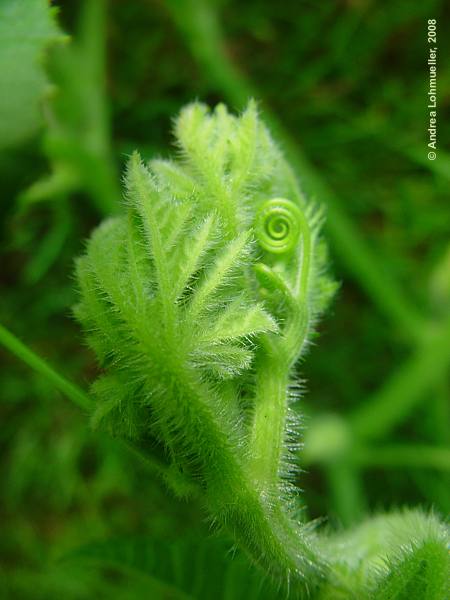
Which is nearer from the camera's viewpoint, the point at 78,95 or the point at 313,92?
the point at 78,95

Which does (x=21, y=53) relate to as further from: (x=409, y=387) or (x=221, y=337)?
(x=409, y=387)

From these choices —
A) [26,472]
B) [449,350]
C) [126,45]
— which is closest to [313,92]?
[126,45]

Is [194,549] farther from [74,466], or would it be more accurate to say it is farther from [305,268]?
[74,466]

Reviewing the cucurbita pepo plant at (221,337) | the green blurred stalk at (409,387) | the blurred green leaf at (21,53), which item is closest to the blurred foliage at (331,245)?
the green blurred stalk at (409,387)

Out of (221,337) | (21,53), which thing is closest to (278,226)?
(221,337)

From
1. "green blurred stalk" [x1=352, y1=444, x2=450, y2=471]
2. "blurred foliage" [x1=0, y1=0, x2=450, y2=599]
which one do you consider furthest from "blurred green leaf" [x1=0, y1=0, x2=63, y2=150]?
"green blurred stalk" [x1=352, y1=444, x2=450, y2=471]
